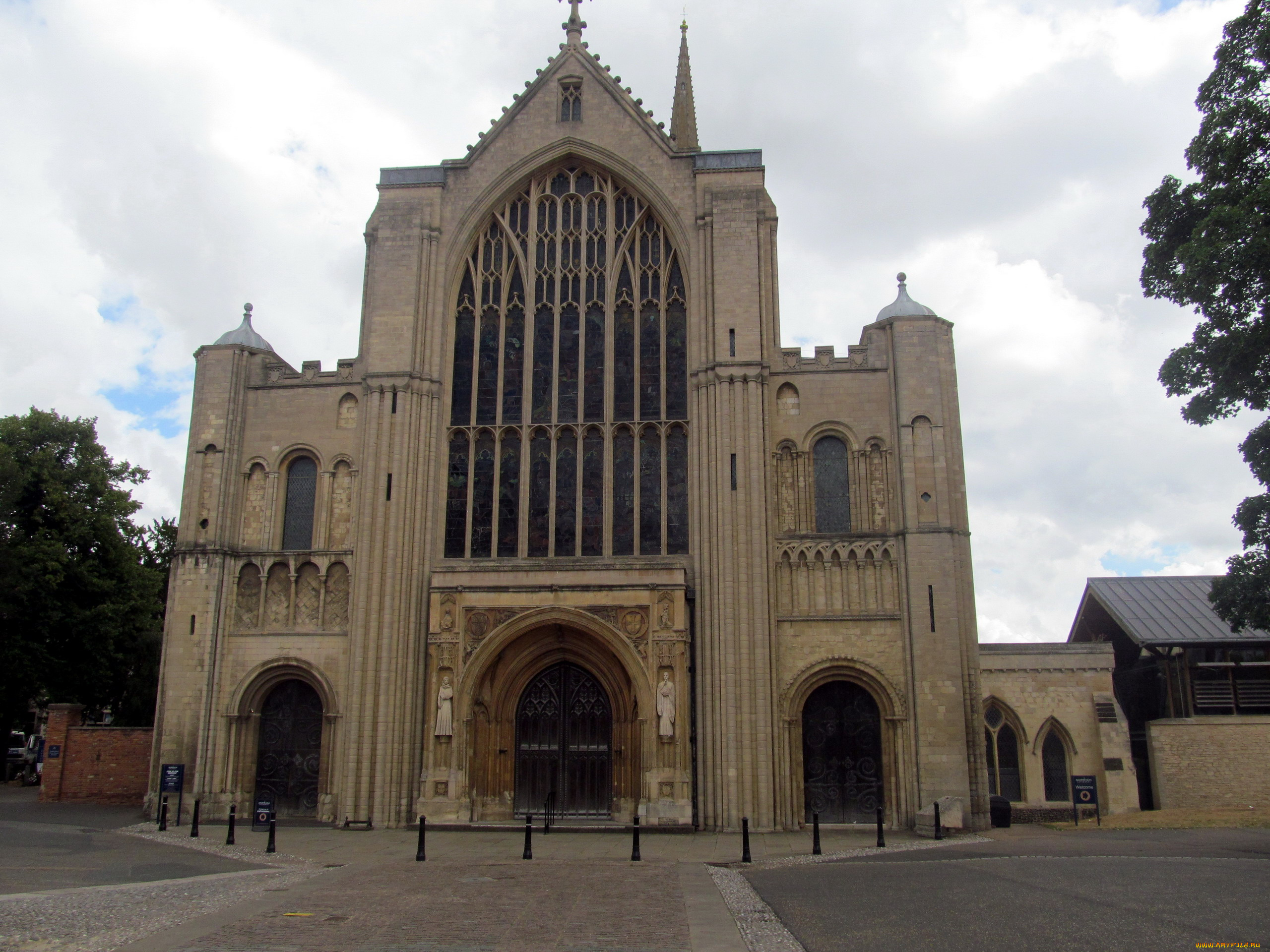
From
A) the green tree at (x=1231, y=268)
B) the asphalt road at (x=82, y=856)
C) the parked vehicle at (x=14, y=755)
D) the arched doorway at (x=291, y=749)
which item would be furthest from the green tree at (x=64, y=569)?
the green tree at (x=1231, y=268)

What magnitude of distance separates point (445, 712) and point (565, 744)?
3154 millimetres

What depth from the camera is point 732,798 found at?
2308 centimetres

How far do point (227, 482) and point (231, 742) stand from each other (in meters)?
6.52

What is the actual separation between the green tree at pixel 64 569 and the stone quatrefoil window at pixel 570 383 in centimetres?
1617

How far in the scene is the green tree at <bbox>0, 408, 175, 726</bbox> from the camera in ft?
108

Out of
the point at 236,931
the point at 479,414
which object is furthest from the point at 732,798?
the point at 236,931

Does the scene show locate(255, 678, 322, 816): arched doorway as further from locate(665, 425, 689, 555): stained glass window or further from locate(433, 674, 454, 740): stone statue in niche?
locate(665, 425, 689, 555): stained glass window

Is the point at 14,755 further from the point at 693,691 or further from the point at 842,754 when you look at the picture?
the point at 842,754

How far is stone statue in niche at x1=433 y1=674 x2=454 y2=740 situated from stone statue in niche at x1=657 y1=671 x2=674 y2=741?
4.75 meters

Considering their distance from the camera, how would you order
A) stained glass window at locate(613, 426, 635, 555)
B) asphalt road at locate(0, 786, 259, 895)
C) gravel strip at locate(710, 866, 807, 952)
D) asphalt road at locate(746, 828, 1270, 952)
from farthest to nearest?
stained glass window at locate(613, 426, 635, 555)
asphalt road at locate(0, 786, 259, 895)
gravel strip at locate(710, 866, 807, 952)
asphalt road at locate(746, 828, 1270, 952)

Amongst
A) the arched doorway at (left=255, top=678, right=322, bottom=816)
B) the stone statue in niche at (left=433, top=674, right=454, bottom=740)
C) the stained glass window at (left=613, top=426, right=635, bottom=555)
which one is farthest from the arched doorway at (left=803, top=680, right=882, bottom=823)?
the arched doorway at (left=255, top=678, right=322, bottom=816)

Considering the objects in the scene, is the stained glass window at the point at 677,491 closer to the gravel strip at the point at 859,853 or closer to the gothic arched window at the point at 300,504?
the gravel strip at the point at 859,853

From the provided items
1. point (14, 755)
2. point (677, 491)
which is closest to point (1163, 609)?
point (677, 491)

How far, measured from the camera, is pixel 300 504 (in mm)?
26906
